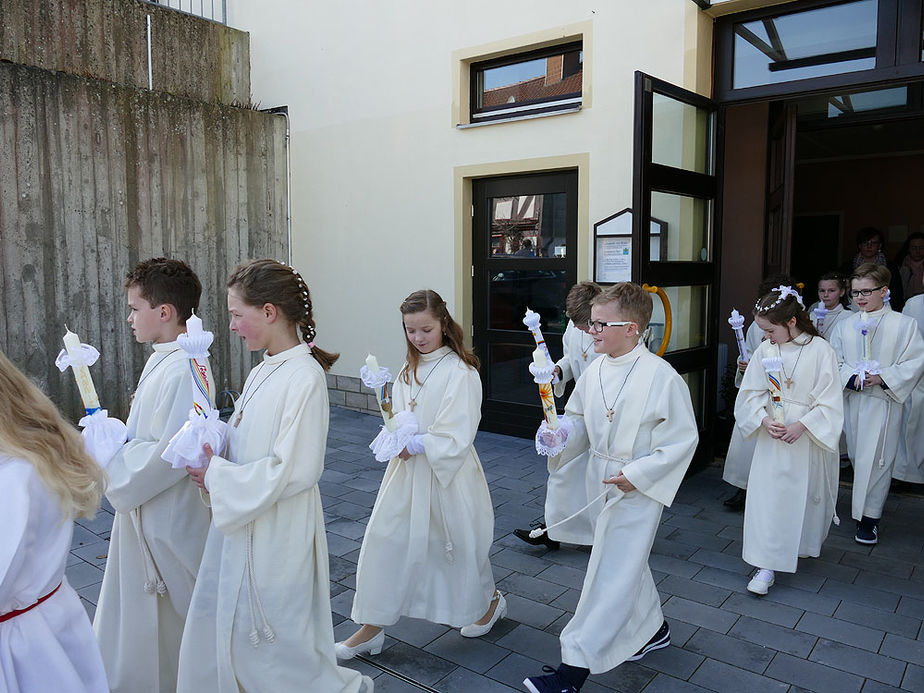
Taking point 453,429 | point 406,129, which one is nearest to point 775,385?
point 453,429

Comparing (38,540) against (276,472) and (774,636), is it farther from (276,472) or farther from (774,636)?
(774,636)

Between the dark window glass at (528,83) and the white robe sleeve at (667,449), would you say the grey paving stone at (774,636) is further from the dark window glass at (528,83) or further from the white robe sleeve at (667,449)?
the dark window glass at (528,83)

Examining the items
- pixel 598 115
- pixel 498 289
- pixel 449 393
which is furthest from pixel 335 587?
pixel 598 115

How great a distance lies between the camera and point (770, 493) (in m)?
4.27

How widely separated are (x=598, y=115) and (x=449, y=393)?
413cm

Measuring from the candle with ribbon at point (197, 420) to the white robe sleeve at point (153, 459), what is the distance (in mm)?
186

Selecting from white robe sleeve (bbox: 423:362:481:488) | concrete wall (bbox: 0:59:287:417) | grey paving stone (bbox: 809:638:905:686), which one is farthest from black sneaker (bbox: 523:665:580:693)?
concrete wall (bbox: 0:59:287:417)

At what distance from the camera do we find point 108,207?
7418 millimetres

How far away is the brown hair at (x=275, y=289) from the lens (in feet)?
8.67

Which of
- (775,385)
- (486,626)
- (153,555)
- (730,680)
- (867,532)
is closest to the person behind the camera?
(153,555)

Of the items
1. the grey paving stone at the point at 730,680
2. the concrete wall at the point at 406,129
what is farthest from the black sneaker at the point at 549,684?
the concrete wall at the point at 406,129

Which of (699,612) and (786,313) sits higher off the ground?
(786,313)

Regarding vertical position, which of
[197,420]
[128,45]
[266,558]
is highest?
[128,45]

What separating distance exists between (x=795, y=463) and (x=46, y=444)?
12.6ft
